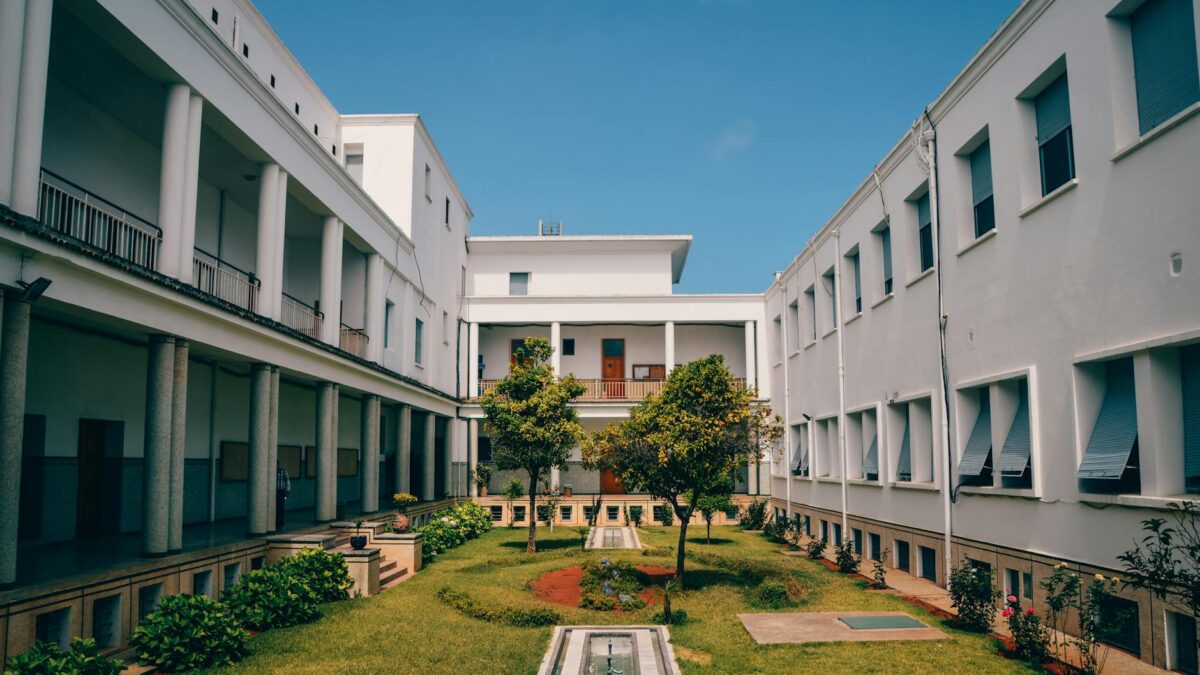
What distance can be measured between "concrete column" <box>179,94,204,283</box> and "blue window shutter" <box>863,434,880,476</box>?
14.0 meters

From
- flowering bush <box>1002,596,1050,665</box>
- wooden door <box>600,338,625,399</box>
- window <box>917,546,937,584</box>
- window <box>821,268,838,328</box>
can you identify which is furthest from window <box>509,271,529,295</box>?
flowering bush <box>1002,596,1050,665</box>

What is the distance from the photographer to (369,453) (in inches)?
782

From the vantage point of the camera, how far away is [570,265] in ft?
114

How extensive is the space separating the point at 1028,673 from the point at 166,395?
1097cm

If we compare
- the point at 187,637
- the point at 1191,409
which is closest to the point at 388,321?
the point at 187,637

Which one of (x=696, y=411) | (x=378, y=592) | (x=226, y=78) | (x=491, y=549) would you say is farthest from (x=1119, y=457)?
(x=491, y=549)

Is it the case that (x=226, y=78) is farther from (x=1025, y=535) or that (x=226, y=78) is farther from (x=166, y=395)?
(x=1025, y=535)

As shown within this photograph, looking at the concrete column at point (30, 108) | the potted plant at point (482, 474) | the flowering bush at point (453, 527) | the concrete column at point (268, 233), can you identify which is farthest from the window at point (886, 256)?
the concrete column at point (30, 108)

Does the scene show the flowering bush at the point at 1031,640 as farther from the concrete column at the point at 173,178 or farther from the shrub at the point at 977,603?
the concrete column at the point at 173,178

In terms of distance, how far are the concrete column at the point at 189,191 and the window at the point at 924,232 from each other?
1269 centimetres

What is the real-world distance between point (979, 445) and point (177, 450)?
12000 mm

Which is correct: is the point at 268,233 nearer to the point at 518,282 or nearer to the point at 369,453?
the point at 369,453

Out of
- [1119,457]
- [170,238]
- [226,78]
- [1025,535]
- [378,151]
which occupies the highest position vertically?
[378,151]

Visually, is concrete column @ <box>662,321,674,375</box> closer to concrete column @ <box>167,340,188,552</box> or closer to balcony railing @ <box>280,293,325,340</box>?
balcony railing @ <box>280,293,325,340</box>
